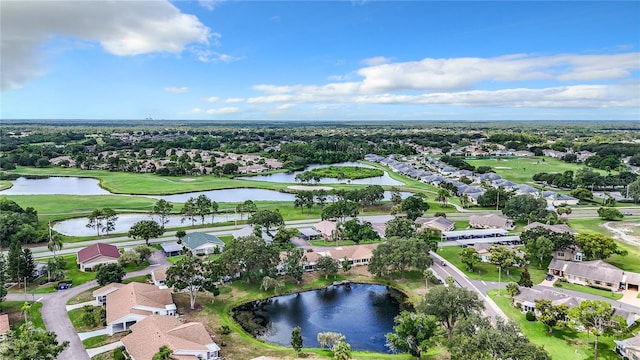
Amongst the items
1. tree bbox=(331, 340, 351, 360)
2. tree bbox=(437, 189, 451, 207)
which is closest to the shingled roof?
tree bbox=(331, 340, 351, 360)

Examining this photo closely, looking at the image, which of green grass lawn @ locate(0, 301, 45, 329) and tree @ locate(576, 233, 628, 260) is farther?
tree @ locate(576, 233, 628, 260)

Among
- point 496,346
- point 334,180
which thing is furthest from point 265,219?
point 334,180

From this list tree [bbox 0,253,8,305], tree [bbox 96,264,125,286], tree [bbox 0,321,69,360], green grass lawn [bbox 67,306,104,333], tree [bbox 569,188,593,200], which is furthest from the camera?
tree [bbox 569,188,593,200]

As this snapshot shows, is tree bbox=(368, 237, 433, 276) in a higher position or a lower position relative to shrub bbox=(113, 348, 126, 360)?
higher

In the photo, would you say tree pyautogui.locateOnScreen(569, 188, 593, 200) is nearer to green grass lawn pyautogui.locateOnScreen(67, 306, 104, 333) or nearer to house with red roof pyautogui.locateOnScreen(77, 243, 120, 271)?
house with red roof pyautogui.locateOnScreen(77, 243, 120, 271)

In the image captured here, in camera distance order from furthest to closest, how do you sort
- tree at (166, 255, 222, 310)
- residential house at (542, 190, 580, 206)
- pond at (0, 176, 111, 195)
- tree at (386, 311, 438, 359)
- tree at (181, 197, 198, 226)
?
pond at (0, 176, 111, 195)
residential house at (542, 190, 580, 206)
tree at (181, 197, 198, 226)
tree at (166, 255, 222, 310)
tree at (386, 311, 438, 359)

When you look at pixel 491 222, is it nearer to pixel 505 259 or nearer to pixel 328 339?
pixel 505 259

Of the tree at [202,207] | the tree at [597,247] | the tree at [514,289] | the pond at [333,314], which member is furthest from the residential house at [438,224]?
the tree at [202,207]
